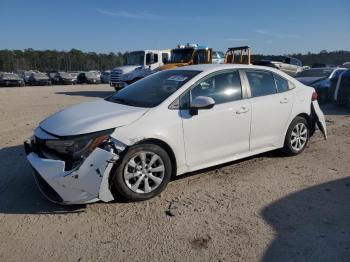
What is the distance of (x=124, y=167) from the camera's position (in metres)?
3.96

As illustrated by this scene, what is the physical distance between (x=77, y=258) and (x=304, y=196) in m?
2.75

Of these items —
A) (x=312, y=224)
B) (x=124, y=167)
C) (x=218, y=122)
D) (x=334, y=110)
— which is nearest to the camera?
(x=312, y=224)

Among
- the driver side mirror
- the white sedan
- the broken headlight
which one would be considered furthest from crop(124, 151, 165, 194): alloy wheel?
the driver side mirror

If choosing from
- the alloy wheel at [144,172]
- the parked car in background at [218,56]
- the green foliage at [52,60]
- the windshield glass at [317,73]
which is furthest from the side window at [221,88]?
the green foliage at [52,60]

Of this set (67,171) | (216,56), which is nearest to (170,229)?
(67,171)

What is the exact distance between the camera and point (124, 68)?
65.5ft

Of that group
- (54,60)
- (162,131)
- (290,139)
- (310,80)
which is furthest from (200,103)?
(54,60)

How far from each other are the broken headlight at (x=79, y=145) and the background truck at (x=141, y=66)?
1540 centimetres

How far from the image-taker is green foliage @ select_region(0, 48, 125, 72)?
8750 cm

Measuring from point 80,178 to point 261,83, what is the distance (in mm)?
3116

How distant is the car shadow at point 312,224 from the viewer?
311 centimetres

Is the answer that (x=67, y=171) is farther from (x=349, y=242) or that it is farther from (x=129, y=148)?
(x=349, y=242)

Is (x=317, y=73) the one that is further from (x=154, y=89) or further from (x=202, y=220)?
(x=202, y=220)

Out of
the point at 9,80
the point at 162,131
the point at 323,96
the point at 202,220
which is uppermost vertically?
the point at 162,131
